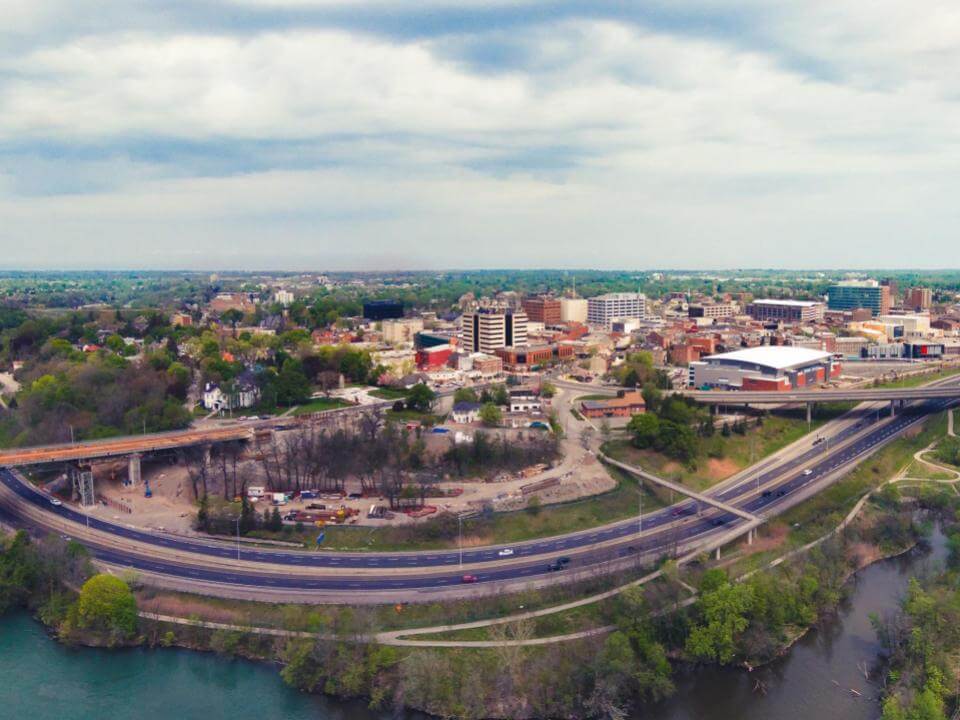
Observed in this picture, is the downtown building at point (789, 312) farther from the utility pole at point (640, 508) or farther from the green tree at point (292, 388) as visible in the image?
the utility pole at point (640, 508)

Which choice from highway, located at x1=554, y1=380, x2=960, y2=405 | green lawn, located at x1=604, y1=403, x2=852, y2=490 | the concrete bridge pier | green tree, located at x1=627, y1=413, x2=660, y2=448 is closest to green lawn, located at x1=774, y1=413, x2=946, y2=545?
highway, located at x1=554, y1=380, x2=960, y2=405

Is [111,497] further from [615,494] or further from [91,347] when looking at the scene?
[91,347]

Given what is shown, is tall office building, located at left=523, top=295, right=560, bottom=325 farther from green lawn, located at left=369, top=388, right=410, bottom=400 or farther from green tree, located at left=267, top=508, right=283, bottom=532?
green tree, located at left=267, top=508, right=283, bottom=532

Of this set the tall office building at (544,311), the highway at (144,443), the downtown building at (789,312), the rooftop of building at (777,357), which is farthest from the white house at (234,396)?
the downtown building at (789,312)

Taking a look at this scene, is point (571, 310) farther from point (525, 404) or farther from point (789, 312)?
point (525, 404)

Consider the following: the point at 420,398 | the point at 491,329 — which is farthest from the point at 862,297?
the point at 420,398

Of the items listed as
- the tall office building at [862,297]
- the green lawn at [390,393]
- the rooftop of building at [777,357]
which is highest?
the tall office building at [862,297]

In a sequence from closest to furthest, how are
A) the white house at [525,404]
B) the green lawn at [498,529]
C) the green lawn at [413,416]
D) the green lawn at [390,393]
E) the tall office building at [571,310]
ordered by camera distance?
the green lawn at [498,529] → the green lawn at [413,416] → the white house at [525,404] → the green lawn at [390,393] → the tall office building at [571,310]
